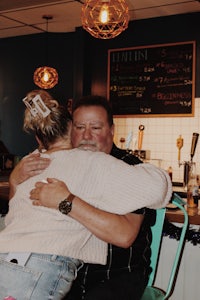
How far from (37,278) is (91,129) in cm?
65

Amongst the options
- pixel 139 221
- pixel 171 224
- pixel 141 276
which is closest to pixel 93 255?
pixel 139 221

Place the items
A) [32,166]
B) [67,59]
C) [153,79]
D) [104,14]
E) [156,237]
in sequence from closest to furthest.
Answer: [32,166] → [156,237] → [104,14] → [153,79] → [67,59]

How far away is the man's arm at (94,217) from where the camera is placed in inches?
53.7

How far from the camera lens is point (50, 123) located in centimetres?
163

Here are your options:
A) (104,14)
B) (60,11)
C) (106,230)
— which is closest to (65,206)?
(106,230)

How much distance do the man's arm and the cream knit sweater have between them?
0.10 ft

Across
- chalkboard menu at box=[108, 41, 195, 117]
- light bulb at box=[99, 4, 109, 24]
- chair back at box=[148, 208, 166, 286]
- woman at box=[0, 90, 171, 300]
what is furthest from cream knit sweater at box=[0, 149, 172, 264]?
chalkboard menu at box=[108, 41, 195, 117]

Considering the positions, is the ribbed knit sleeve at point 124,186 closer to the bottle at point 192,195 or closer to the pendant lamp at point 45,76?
the bottle at point 192,195

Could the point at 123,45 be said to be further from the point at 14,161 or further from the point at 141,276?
the point at 141,276

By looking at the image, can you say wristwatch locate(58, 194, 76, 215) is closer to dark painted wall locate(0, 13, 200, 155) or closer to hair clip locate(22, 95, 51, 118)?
hair clip locate(22, 95, 51, 118)

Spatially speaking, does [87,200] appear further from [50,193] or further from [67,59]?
[67,59]

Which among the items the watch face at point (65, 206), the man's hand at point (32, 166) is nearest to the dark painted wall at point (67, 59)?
the man's hand at point (32, 166)

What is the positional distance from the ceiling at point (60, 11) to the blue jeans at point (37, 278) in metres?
3.92

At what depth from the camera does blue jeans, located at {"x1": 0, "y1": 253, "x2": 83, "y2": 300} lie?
1325mm
